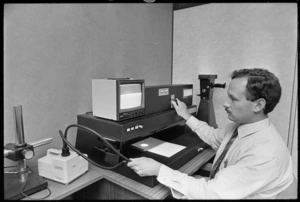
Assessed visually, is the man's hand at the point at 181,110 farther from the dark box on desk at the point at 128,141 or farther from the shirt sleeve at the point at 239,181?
the shirt sleeve at the point at 239,181

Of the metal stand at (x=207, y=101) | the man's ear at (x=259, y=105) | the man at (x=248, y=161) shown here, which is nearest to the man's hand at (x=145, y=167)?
the man at (x=248, y=161)

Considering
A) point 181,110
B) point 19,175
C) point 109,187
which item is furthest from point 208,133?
point 19,175

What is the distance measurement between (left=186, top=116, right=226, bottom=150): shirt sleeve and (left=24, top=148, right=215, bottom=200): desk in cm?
16

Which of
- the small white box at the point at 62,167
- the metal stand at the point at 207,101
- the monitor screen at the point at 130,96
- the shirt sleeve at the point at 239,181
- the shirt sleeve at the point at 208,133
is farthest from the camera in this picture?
the metal stand at the point at 207,101

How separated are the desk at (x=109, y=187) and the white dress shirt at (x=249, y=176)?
0.09 meters

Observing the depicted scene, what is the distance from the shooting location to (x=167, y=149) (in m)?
1.33

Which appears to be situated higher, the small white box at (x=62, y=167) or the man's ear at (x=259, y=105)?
the man's ear at (x=259, y=105)

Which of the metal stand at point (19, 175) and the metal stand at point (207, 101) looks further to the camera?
the metal stand at point (207, 101)

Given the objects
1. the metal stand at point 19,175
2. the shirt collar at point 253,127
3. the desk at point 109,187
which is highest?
the shirt collar at point 253,127

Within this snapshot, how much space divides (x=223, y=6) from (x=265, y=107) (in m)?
1.26

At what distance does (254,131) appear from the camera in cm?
111

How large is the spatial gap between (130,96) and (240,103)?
61 cm

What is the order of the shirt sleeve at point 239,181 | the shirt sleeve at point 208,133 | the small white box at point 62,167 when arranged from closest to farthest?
the shirt sleeve at point 239,181 → the small white box at point 62,167 → the shirt sleeve at point 208,133

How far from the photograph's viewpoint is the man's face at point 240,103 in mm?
1079
